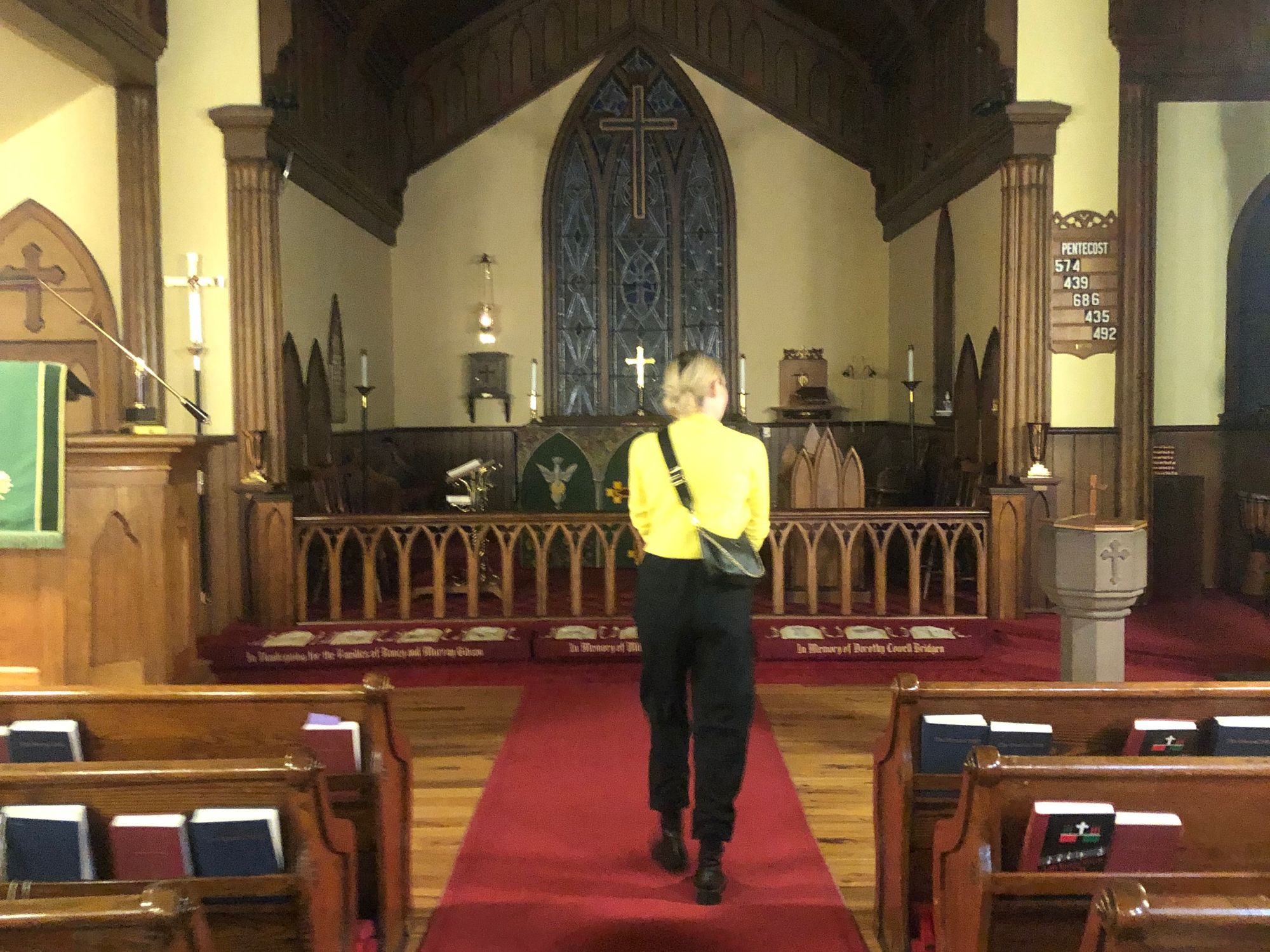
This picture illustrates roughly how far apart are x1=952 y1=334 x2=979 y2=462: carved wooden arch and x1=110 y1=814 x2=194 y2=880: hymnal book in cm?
721

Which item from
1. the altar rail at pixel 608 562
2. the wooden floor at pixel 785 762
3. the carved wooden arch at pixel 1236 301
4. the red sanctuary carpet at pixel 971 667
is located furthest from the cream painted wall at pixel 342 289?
the carved wooden arch at pixel 1236 301

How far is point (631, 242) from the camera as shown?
38.3ft

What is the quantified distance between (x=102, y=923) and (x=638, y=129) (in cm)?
1050

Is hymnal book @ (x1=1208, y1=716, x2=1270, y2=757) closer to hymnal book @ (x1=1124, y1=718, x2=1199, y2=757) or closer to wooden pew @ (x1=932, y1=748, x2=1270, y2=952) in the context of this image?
hymnal book @ (x1=1124, y1=718, x2=1199, y2=757)

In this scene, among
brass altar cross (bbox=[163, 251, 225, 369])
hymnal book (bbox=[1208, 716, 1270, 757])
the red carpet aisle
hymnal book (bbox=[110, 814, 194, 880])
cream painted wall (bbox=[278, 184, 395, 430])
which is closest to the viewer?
hymnal book (bbox=[110, 814, 194, 880])

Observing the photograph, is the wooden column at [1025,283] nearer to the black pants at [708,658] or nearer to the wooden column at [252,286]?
the black pants at [708,658]

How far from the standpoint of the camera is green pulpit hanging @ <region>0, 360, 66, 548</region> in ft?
12.4

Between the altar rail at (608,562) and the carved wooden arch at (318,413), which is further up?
the carved wooden arch at (318,413)

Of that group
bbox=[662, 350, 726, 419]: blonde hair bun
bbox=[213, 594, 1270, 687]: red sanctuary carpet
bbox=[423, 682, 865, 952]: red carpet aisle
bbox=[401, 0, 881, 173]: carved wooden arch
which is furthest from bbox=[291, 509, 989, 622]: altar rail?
bbox=[401, 0, 881, 173]: carved wooden arch

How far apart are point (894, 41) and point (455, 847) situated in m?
A: 8.84

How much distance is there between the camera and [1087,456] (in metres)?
7.36

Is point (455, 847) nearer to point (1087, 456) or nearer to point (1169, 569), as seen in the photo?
point (1087, 456)

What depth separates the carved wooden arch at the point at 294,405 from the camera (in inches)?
302

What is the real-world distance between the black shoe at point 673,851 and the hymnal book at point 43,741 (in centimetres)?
176
